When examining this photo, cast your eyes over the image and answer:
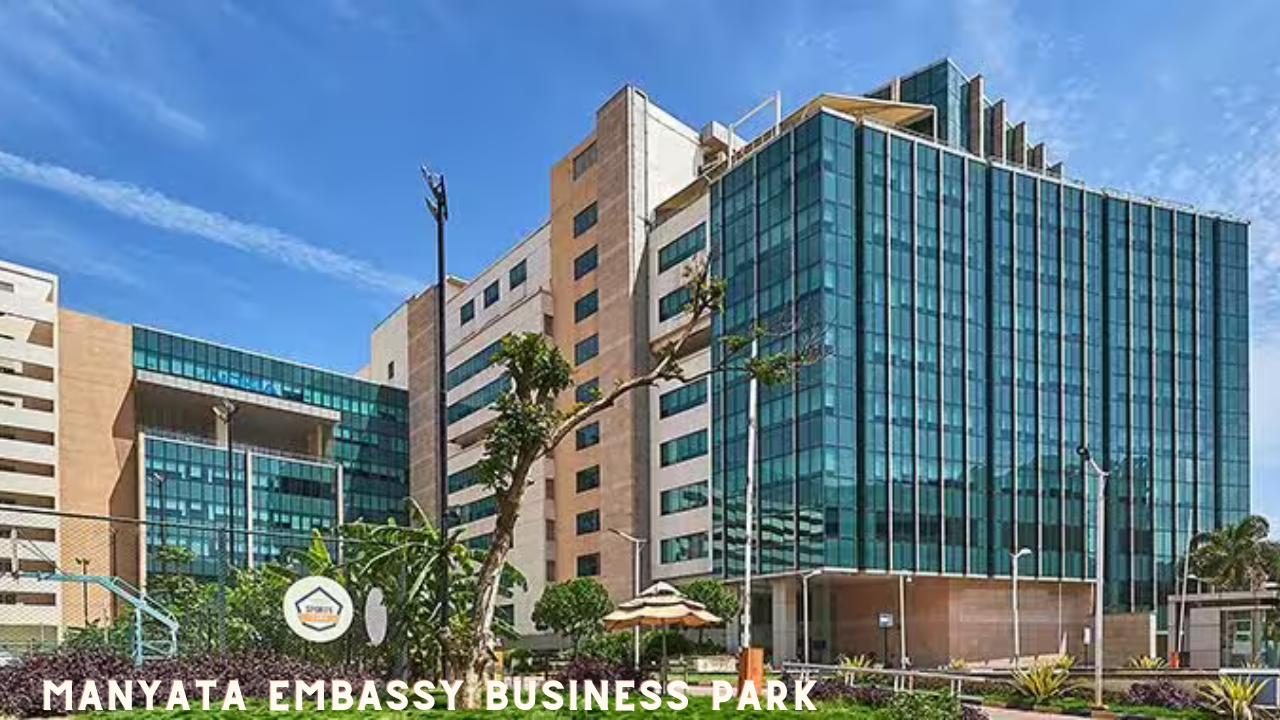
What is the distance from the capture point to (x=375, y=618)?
63.9 feet

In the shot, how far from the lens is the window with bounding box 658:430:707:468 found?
2415 inches

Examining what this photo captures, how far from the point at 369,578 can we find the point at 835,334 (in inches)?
1381

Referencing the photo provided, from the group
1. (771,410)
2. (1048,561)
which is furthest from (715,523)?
(1048,561)

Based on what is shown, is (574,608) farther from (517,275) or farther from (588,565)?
(517,275)

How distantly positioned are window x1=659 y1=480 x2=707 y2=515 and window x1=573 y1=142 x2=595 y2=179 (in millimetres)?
22519

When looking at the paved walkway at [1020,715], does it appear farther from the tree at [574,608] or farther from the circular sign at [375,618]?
the tree at [574,608]

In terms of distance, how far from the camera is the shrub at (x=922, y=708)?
14695 mm

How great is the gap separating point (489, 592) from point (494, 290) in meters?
70.6

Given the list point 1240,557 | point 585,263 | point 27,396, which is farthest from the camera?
point 27,396

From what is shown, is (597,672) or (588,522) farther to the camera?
(588,522)

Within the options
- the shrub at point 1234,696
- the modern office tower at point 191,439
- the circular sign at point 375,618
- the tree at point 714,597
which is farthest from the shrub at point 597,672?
the modern office tower at point 191,439

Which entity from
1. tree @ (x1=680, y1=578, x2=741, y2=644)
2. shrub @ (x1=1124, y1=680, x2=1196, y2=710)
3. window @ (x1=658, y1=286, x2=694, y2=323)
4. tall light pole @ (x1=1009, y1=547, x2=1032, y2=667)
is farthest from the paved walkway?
window @ (x1=658, y1=286, x2=694, y2=323)

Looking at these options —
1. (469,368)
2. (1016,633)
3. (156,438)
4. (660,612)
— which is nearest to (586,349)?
(469,368)

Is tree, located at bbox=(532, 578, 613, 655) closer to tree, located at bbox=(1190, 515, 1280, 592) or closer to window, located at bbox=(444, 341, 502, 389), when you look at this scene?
window, located at bbox=(444, 341, 502, 389)
